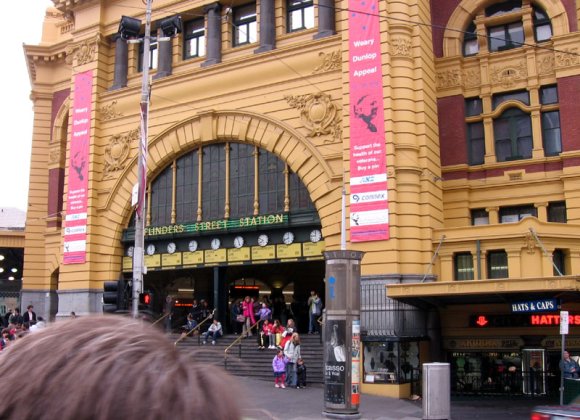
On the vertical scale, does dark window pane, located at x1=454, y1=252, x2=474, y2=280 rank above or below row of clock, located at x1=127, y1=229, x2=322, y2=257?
below

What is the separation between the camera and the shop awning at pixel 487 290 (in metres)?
21.1

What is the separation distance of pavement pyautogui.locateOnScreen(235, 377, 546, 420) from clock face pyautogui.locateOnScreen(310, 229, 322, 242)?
6.62m

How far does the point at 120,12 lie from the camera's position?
36.9 metres

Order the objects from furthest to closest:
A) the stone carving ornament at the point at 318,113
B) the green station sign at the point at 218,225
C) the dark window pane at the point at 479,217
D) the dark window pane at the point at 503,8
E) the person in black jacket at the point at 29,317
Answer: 1. the person in black jacket at the point at 29,317
2. the green station sign at the point at 218,225
3. the dark window pane at the point at 503,8
4. the dark window pane at the point at 479,217
5. the stone carving ornament at the point at 318,113

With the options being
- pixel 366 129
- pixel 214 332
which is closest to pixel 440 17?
pixel 366 129

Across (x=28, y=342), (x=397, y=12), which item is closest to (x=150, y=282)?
(x=397, y=12)

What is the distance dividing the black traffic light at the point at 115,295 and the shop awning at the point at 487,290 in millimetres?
10311

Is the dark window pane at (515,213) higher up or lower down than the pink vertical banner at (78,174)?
lower down

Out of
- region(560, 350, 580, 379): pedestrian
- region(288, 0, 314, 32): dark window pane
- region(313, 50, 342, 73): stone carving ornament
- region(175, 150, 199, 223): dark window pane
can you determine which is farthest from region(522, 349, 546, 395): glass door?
region(288, 0, 314, 32): dark window pane

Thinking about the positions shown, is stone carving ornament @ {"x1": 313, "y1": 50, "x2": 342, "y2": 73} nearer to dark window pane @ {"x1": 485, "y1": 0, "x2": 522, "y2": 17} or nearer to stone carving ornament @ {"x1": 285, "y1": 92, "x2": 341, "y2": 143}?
stone carving ornament @ {"x1": 285, "y1": 92, "x2": 341, "y2": 143}

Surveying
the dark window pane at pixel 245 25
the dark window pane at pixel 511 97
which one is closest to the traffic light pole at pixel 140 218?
the dark window pane at pixel 245 25

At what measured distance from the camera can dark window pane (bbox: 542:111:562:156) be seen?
28.3 meters

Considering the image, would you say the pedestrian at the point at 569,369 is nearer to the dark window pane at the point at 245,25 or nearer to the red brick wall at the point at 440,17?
the red brick wall at the point at 440,17

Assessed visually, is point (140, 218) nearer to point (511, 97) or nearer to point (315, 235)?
point (315, 235)
